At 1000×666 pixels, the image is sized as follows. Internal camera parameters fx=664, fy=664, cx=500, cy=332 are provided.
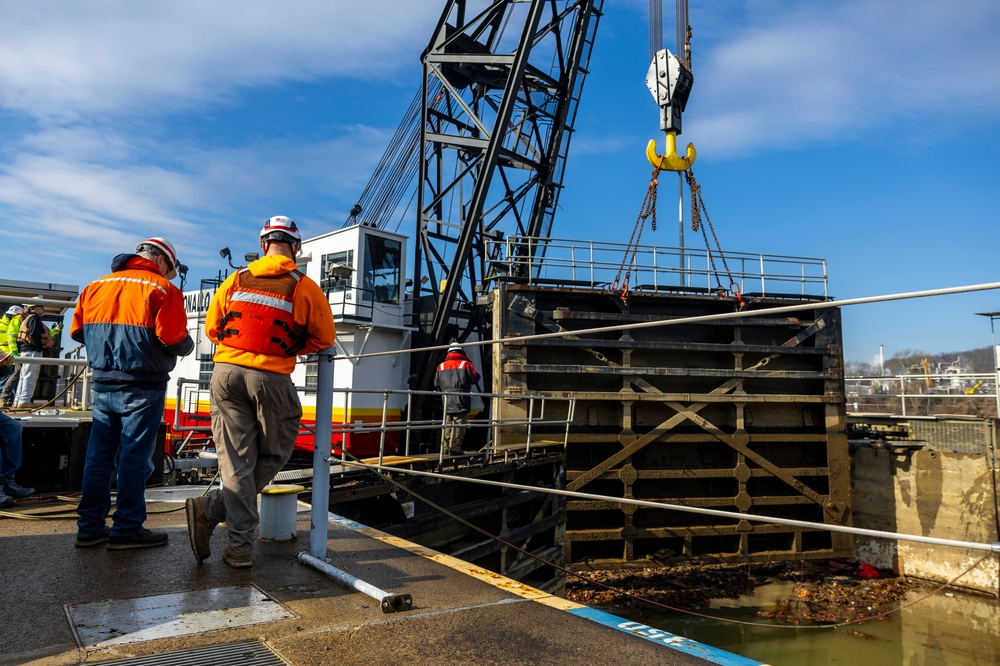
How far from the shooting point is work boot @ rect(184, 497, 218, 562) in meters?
3.11

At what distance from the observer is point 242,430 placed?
10.3 feet

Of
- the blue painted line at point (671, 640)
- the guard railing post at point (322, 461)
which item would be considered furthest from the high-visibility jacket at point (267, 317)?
the blue painted line at point (671, 640)

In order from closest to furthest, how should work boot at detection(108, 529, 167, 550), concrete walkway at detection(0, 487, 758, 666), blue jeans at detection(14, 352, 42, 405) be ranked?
concrete walkway at detection(0, 487, 758, 666) < work boot at detection(108, 529, 167, 550) < blue jeans at detection(14, 352, 42, 405)

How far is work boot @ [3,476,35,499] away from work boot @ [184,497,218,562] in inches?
91.2

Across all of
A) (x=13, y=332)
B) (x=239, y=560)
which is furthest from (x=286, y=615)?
(x=13, y=332)

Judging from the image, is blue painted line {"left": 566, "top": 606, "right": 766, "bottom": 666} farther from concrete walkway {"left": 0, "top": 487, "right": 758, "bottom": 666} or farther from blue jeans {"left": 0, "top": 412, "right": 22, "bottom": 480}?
blue jeans {"left": 0, "top": 412, "right": 22, "bottom": 480}

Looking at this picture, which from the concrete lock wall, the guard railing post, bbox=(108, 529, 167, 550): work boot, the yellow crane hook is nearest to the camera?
the guard railing post

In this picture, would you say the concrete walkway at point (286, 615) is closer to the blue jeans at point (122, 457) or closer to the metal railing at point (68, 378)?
the blue jeans at point (122, 457)

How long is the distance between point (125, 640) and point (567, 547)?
31.5 ft

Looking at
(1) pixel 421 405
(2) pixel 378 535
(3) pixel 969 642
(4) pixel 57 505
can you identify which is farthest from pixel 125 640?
(3) pixel 969 642

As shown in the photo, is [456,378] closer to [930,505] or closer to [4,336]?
[4,336]

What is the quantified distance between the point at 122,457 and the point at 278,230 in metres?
1.42

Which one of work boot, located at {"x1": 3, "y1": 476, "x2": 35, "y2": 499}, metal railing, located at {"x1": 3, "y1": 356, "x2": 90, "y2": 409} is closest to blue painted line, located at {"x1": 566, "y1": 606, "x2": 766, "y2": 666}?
metal railing, located at {"x1": 3, "y1": 356, "x2": 90, "y2": 409}

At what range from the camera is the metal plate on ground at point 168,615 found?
7.30ft
